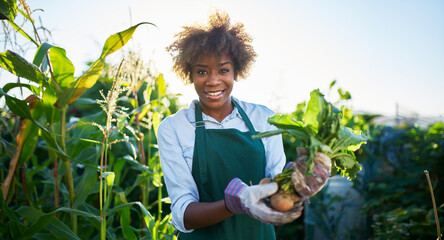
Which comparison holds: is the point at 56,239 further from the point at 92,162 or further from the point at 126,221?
the point at 92,162

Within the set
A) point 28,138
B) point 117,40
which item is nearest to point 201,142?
point 117,40

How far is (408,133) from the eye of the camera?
10.2ft

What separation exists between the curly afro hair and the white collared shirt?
0.63 feet

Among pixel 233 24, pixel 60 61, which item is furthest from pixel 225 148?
pixel 60 61

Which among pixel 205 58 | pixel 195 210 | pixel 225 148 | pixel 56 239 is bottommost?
pixel 56 239

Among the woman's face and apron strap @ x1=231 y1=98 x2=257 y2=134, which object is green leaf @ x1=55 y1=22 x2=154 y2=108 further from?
apron strap @ x1=231 y1=98 x2=257 y2=134

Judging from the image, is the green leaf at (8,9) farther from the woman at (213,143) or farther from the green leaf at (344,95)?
the green leaf at (344,95)

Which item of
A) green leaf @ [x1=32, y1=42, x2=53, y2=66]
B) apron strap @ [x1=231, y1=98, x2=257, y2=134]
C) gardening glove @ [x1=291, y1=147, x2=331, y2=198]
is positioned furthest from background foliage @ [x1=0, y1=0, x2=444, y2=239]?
gardening glove @ [x1=291, y1=147, x2=331, y2=198]

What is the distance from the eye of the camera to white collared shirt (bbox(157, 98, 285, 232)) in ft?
5.16

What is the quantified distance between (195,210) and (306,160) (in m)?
0.53

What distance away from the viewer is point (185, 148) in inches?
66.3

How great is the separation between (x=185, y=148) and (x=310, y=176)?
68 centimetres

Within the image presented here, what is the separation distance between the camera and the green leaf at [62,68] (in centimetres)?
170

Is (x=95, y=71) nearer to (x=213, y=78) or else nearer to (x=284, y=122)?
(x=213, y=78)
